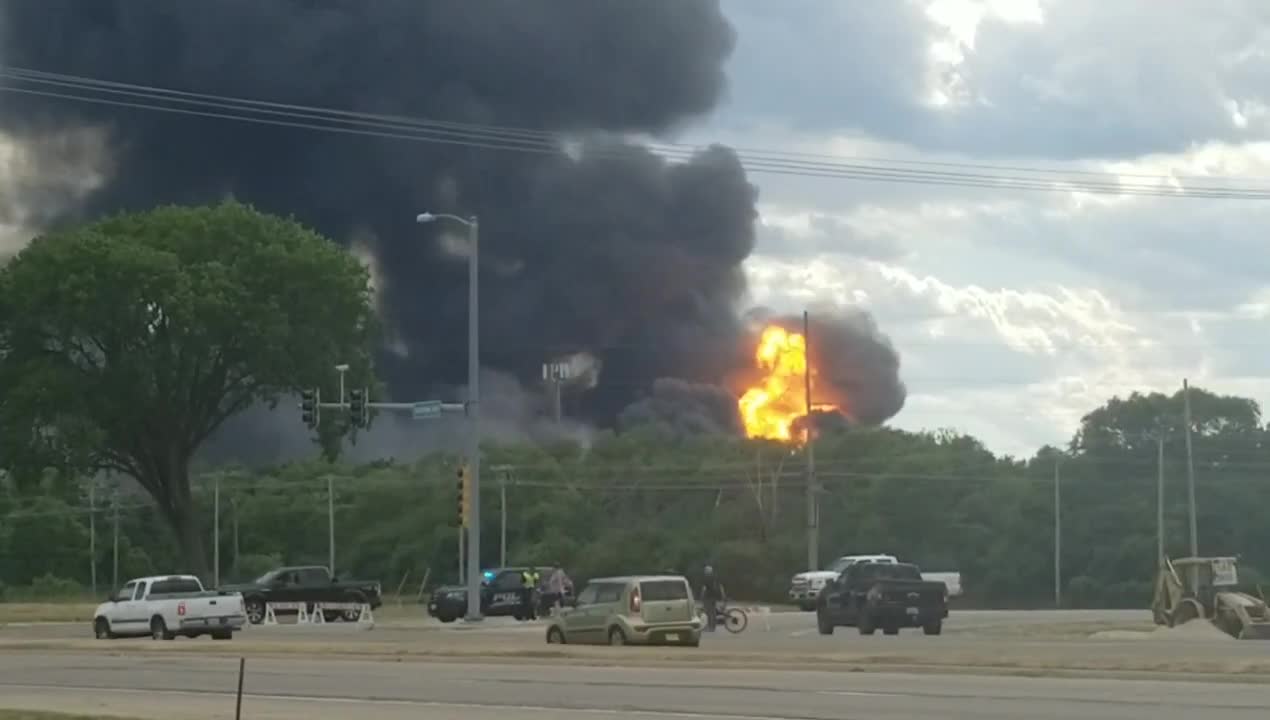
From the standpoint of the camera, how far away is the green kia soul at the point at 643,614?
128 ft

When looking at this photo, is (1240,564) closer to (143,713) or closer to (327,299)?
(327,299)

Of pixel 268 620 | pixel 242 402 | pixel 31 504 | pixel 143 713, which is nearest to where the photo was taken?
pixel 143 713

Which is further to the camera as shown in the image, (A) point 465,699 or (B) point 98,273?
(B) point 98,273

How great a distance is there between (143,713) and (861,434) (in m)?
90.4

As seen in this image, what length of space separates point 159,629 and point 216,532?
62134 millimetres

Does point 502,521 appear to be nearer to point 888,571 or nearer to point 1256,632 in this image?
point 888,571

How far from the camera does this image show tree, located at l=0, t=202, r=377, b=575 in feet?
241

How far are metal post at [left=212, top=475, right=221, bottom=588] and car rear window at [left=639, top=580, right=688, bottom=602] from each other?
69030 millimetres

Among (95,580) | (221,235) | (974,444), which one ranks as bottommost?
(95,580)

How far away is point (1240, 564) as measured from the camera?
289 feet

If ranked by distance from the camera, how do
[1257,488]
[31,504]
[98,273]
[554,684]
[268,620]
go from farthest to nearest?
[31,504]
[1257,488]
[98,273]
[268,620]
[554,684]

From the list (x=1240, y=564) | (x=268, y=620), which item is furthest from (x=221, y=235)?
(x=1240, y=564)

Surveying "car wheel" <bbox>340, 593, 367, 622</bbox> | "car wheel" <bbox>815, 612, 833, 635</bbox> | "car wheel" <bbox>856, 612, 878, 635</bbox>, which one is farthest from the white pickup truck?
"car wheel" <bbox>856, 612, 878, 635</bbox>

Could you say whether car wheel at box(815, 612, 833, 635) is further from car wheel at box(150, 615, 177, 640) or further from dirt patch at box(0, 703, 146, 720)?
dirt patch at box(0, 703, 146, 720)
